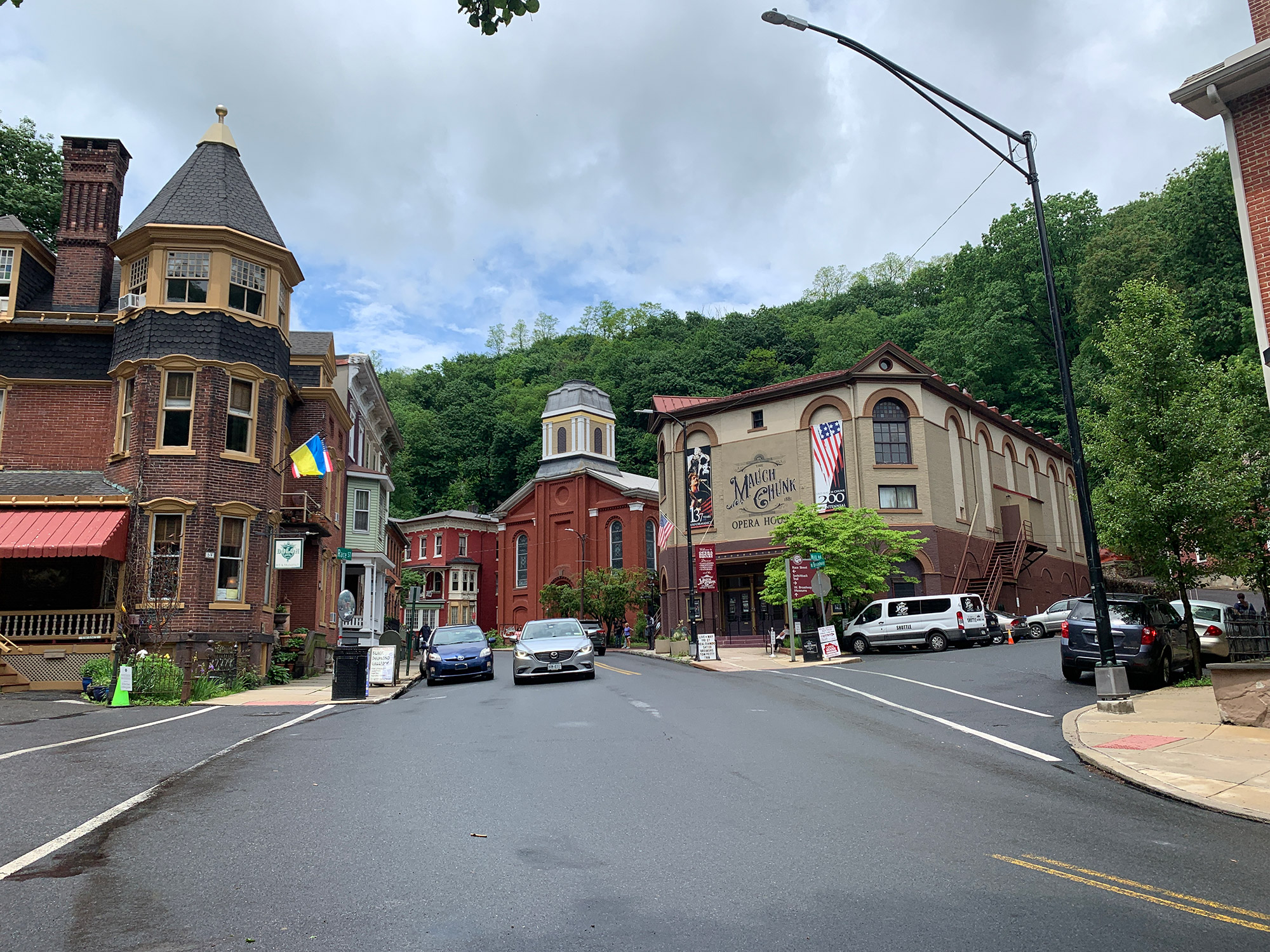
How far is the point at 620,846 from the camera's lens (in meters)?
6.37

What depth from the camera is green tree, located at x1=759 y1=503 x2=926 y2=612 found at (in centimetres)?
3503

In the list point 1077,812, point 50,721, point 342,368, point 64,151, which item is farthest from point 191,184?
point 1077,812

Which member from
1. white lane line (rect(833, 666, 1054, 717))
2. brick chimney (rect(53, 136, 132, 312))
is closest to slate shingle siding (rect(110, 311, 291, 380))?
brick chimney (rect(53, 136, 132, 312))

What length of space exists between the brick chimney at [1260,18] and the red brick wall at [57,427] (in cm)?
2614

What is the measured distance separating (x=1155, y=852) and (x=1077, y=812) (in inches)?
47.7

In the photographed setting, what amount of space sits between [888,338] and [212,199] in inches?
2127

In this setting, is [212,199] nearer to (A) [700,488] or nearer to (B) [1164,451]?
(B) [1164,451]

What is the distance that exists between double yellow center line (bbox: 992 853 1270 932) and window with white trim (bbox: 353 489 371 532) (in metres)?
34.3

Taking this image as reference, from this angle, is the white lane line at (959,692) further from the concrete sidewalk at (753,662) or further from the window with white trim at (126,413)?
the window with white trim at (126,413)

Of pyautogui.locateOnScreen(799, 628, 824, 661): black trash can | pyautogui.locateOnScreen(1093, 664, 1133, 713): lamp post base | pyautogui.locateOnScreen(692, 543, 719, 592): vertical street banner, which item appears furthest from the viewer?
pyautogui.locateOnScreen(692, 543, 719, 592): vertical street banner

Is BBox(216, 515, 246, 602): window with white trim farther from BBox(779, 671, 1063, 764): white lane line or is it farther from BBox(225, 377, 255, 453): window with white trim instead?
BBox(779, 671, 1063, 764): white lane line

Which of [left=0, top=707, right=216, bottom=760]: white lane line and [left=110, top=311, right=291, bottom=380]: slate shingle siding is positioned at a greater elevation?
[left=110, top=311, right=291, bottom=380]: slate shingle siding

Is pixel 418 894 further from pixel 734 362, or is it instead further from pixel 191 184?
pixel 734 362

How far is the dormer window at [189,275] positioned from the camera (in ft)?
77.8
